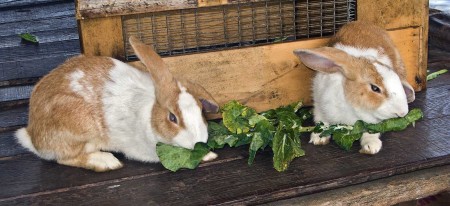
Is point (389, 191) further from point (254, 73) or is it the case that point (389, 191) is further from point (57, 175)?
point (57, 175)

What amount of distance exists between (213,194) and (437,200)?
1255mm

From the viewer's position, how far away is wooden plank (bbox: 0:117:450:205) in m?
2.77

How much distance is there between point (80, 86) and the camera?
121 inches

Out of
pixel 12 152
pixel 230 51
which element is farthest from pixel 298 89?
pixel 12 152

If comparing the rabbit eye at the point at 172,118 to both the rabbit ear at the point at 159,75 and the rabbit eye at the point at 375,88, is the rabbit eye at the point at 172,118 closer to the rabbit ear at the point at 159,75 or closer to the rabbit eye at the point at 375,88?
the rabbit ear at the point at 159,75

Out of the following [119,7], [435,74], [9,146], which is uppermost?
[119,7]

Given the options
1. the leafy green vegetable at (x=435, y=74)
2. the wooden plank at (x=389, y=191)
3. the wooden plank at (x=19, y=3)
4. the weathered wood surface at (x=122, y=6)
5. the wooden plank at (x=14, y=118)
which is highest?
the weathered wood surface at (x=122, y=6)

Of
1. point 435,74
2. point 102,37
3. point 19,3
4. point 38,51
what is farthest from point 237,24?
point 19,3

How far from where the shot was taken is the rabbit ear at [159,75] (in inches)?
113

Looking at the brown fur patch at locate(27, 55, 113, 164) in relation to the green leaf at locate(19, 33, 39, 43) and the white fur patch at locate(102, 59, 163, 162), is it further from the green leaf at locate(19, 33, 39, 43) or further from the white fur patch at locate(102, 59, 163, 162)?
the green leaf at locate(19, 33, 39, 43)

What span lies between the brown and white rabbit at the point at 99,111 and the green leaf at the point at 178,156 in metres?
0.06

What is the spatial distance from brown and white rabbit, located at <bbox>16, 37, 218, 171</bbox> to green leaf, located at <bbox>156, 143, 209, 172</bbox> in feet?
0.19

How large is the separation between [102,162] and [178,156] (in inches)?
14.5

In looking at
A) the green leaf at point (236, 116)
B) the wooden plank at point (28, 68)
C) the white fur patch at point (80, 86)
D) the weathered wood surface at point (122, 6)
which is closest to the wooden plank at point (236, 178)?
the green leaf at point (236, 116)
